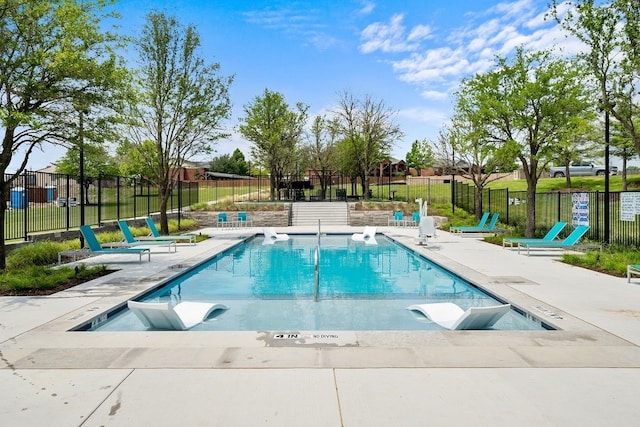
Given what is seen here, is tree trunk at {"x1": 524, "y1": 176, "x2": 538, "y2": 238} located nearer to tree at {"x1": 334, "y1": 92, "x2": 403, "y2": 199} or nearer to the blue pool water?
the blue pool water

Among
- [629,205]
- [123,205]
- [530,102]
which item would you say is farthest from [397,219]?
[123,205]

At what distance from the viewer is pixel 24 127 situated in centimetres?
931

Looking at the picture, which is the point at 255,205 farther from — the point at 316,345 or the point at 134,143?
the point at 316,345

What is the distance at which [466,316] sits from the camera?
18.8 feet

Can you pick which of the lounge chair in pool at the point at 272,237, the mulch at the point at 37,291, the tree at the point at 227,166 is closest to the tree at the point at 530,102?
the lounge chair in pool at the point at 272,237

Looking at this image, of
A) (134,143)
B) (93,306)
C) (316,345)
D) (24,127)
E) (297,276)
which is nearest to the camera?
(316,345)

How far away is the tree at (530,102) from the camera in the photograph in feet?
49.9

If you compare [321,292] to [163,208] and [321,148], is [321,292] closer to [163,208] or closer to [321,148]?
[163,208]

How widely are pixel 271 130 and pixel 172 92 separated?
53.0 feet

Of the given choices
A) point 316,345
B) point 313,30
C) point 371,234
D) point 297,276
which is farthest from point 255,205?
point 316,345

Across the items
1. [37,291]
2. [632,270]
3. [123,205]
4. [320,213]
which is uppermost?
[123,205]

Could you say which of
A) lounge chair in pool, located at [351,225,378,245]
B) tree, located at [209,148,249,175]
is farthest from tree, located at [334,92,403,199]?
tree, located at [209,148,249,175]

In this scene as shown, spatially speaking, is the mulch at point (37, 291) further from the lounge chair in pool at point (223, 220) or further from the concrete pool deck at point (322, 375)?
the lounge chair in pool at point (223, 220)

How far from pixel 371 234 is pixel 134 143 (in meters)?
11.0
